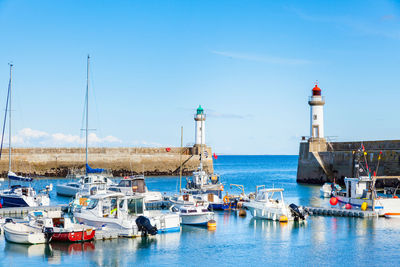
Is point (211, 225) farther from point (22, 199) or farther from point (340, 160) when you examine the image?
point (340, 160)

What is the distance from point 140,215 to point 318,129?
33.1 metres

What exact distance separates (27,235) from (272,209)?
12.5 meters

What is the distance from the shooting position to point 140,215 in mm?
22969

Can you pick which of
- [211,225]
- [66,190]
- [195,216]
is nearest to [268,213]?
[211,225]

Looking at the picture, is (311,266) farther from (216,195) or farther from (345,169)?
(345,169)

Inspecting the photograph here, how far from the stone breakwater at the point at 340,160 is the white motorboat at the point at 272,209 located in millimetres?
19744

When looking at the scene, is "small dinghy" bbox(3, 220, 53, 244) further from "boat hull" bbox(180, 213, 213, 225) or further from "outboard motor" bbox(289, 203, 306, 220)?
"outboard motor" bbox(289, 203, 306, 220)

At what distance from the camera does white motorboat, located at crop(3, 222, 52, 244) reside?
2120 cm

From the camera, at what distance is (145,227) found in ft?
73.6

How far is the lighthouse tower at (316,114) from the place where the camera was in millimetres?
52031

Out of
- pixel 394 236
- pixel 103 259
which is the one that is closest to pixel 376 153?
pixel 394 236

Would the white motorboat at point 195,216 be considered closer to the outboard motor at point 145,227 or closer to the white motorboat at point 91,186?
the outboard motor at point 145,227

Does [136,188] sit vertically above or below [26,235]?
above

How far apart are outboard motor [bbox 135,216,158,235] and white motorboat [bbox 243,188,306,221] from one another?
7707 mm
